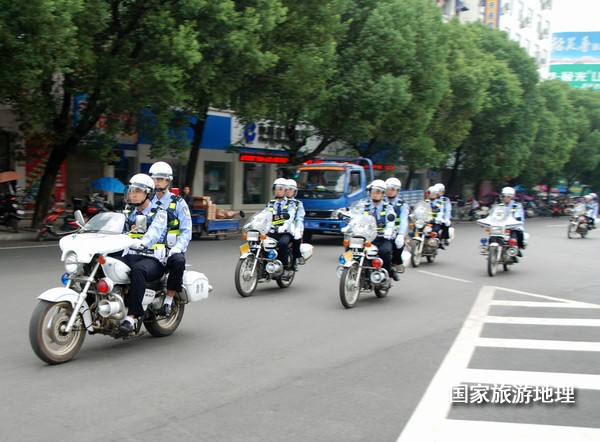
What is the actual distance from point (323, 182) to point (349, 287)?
9856mm

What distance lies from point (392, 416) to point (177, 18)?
44.1ft

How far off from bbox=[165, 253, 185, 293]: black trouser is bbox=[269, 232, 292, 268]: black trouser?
3.74 meters

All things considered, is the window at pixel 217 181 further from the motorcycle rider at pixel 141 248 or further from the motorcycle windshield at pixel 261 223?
the motorcycle rider at pixel 141 248

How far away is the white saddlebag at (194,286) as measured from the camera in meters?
6.84

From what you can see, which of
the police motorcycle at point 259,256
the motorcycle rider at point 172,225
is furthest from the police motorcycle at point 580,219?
the motorcycle rider at point 172,225

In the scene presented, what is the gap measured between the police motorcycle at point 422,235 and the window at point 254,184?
18028 millimetres

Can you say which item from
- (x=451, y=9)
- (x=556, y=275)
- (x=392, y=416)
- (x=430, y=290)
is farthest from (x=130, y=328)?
(x=451, y=9)

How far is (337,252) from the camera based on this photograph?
54.5 feet

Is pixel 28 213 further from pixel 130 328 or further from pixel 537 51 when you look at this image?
pixel 537 51

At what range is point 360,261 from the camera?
9.26 metres

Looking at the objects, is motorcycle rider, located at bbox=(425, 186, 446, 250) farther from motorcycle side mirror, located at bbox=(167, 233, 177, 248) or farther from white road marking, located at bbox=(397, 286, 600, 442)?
motorcycle side mirror, located at bbox=(167, 233, 177, 248)

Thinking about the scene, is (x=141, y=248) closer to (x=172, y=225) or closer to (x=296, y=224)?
(x=172, y=225)

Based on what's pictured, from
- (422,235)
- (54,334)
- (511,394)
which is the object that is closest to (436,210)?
(422,235)

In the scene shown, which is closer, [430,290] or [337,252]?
[430,290]
